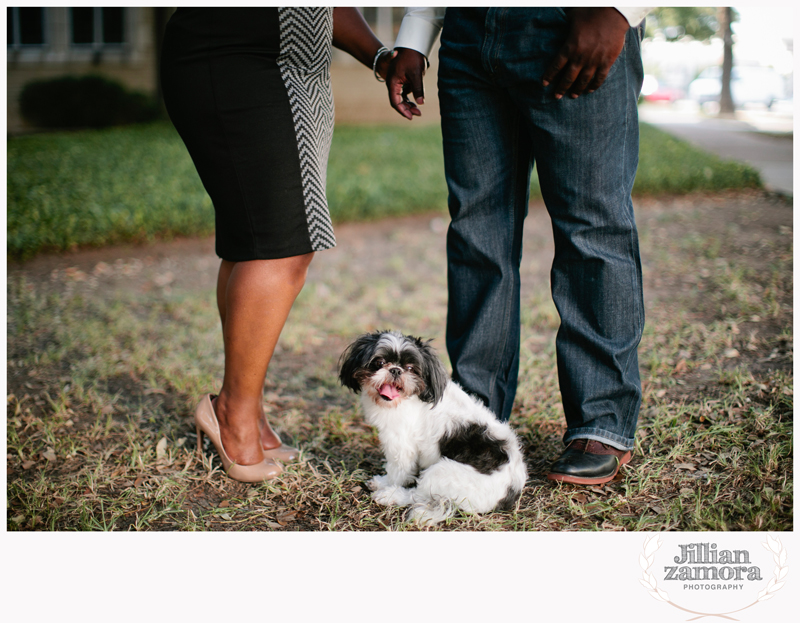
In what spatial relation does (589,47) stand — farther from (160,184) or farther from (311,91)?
(160,184)

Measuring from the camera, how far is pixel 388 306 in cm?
432

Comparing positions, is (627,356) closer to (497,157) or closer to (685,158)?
(497,157)

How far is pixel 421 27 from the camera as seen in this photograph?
6.78 ft

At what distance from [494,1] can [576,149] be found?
52cm

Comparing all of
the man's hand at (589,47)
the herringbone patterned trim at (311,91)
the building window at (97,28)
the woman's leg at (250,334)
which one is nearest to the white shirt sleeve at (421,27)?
the herringbone patterned trim at (311,91)

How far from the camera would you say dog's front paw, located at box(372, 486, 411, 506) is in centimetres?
196

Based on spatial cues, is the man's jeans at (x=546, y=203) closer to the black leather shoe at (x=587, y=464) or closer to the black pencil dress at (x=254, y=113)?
the black leather shoe at (x=587, y=464)

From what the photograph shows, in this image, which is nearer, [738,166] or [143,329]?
[143,329]

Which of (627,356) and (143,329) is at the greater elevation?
(627,356)

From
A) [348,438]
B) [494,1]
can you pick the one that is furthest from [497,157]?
[348,438]

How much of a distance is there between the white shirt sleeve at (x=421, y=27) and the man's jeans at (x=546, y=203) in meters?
0.05

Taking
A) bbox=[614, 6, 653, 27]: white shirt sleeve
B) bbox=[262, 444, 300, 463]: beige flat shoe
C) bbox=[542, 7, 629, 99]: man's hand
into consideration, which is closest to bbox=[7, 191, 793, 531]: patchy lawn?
bbox=[262, 444, 300, 463]: beige flat shoe

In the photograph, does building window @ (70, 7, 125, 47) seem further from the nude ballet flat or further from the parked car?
the parked car

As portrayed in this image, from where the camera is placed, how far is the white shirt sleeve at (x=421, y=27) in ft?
6.77
